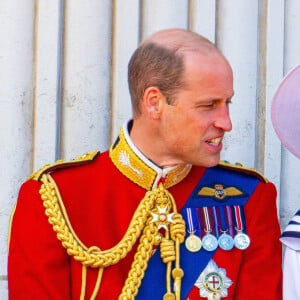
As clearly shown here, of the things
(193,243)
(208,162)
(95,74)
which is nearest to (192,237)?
(193,243)

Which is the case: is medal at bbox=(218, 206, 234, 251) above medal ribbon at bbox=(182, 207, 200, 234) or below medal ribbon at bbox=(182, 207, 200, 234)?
below

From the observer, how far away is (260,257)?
2213 mm

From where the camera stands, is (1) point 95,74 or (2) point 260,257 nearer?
(2) point 260,257

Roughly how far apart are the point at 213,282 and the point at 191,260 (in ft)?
0.29

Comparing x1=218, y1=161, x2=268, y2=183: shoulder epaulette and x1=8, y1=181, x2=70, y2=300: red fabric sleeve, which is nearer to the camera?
x1=8, y1=181, x2=70, y2=300: red fabric sleeve

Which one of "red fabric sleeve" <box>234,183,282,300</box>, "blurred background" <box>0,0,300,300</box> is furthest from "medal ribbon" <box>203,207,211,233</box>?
"blurred background" <box>0,0,300,300</box>

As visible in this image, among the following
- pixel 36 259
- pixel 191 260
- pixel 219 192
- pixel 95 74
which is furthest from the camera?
pixel 95 74

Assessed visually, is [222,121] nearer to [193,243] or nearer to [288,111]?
[288,111]

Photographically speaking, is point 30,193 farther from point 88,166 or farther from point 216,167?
point 216,167

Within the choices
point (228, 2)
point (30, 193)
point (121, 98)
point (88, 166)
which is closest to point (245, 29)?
point (228, 2)

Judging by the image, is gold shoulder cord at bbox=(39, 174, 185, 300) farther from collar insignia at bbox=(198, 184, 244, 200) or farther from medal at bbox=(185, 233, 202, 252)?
collar insignia at bbox=(198, 184, 244, 200)

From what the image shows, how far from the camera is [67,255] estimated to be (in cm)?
211

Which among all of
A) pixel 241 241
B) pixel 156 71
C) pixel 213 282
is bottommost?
pixel 213 282

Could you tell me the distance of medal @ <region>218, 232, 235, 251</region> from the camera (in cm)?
219
